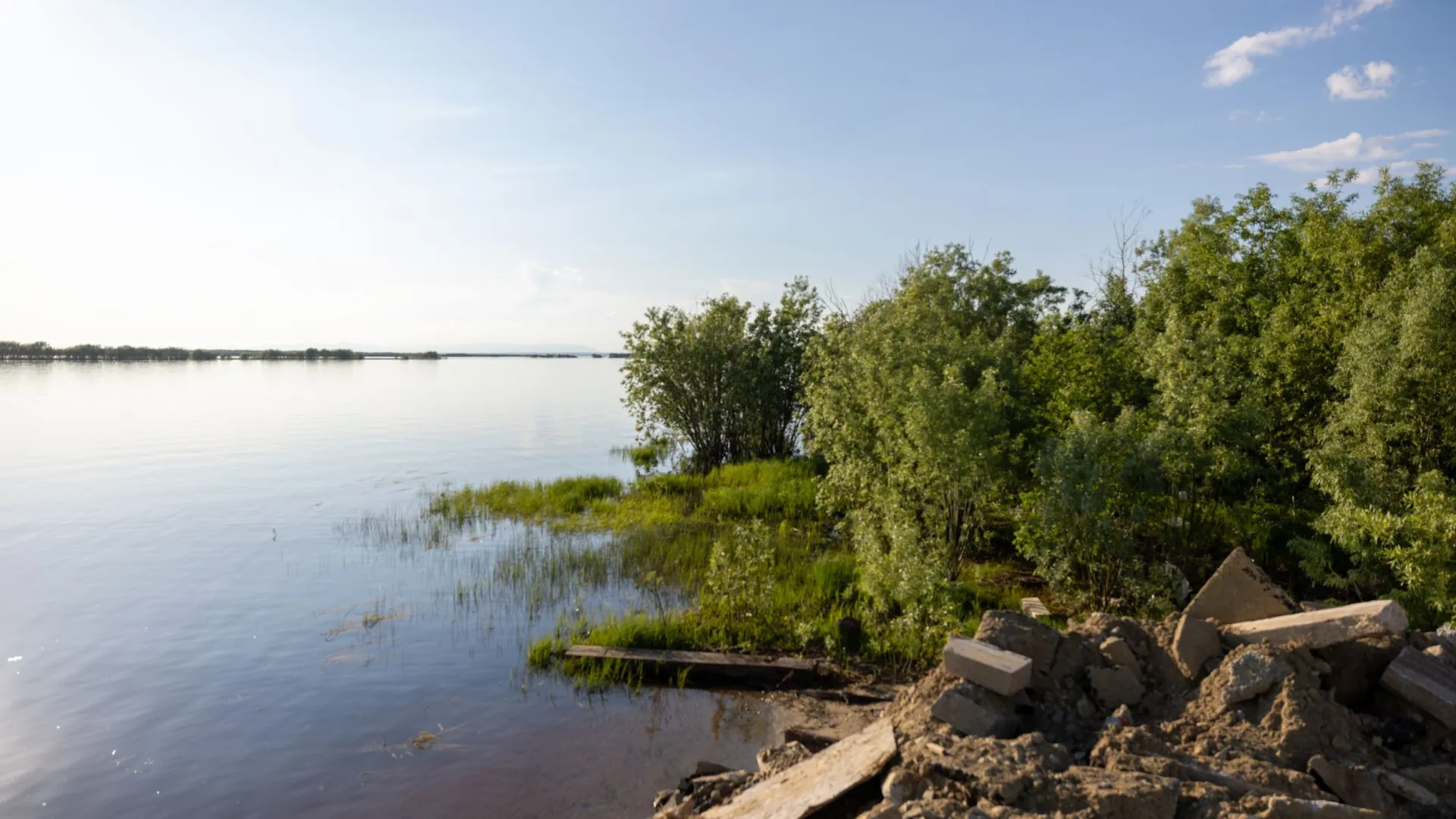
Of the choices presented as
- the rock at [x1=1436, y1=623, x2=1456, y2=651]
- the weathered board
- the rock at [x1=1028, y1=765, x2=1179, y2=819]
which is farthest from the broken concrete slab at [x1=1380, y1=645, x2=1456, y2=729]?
the weathered board

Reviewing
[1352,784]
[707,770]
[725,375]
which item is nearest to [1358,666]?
[1352,784]

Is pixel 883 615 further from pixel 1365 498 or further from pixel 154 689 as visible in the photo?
pixel 154 689

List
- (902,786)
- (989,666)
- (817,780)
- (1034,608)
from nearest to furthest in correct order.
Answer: (902,786)
(817,780)
(989,666)
(1034,608)

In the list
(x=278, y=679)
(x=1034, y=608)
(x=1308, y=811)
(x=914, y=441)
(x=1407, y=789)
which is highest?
(x=914, y=441)

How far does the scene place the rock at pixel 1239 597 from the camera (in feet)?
25.3

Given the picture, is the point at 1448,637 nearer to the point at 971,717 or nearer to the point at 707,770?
the point at 971,717

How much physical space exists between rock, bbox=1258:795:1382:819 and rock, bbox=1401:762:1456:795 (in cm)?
101

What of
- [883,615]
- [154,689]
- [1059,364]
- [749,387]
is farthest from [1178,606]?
[749,387]

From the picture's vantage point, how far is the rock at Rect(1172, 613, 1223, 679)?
6871 millimetres

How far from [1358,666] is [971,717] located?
3202 mm

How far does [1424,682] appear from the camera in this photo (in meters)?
6.25

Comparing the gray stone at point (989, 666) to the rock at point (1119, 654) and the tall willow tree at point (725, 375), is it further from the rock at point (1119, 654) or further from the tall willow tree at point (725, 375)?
the tall willow tree at point (725, 375)

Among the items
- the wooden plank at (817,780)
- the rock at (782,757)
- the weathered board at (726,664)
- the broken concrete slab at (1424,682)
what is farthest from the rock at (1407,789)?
the weathered board at (726,664)

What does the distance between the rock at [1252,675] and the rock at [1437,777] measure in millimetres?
889
